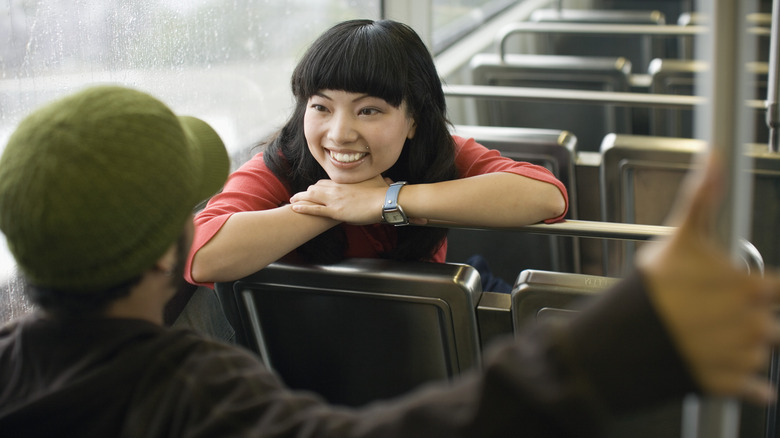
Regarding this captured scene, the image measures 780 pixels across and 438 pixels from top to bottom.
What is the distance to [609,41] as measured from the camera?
3760 mm

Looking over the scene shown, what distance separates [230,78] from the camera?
1.71m

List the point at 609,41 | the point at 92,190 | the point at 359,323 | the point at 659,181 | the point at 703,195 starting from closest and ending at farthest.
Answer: the point at 703,195 → the point at 92,190 → the point at 359,323 → the point at 659,181 → the point at 609,41

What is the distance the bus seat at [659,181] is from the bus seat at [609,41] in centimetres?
189

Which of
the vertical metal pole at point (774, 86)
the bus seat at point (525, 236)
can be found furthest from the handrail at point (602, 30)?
the vertical metal pole at point (774, 86)

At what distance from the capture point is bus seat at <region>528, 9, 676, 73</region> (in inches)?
138

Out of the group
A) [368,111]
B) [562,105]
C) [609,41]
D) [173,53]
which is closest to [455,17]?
[609,41]

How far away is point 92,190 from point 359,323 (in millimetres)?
583

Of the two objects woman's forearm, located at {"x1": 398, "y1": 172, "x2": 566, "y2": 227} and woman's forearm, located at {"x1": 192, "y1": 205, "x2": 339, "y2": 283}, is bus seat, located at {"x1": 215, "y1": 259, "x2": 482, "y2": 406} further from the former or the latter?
woman's forearm, located at {"x1": 398, "y1": 172, "x2": 566, "y2": 227}

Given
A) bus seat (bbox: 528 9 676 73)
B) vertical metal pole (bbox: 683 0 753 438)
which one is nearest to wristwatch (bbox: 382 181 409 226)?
vertical metal pole (bbox: 683 0 753 438)

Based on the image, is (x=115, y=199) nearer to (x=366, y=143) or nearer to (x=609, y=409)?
(x=609, y=409)

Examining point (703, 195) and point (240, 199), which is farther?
point (240, 199)

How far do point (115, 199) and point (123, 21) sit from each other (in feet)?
2.52

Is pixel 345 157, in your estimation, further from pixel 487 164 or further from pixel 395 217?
pixel 487 164

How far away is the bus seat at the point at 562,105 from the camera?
2.49 meters
